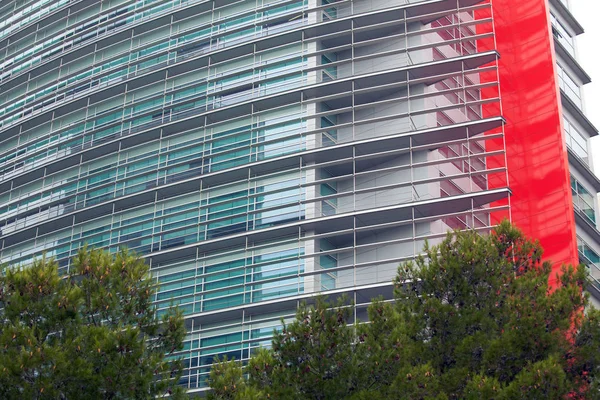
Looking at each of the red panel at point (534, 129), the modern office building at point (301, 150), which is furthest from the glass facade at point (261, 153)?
the red panel at point (534, 129)

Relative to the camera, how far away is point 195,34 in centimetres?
4931

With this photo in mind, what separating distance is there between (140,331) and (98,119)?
29.4 m

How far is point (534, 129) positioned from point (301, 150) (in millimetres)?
10742

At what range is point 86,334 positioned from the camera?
70.5 ft

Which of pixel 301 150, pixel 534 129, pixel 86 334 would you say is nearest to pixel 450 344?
pixel 86 334

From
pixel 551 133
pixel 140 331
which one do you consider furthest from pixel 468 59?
pixel 140 331

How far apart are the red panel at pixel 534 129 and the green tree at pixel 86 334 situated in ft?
68.3

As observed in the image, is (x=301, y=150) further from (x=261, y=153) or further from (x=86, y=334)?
(x=86, y=334)

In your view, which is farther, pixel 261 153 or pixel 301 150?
pixel 261 153

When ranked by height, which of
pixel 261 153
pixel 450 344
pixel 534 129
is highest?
pixel 261 153

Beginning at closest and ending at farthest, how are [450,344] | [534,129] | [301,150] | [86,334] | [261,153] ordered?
[86,334] → [450,344] → [534,129] → [301,150] → [261,153]

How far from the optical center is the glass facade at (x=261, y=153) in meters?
40.8

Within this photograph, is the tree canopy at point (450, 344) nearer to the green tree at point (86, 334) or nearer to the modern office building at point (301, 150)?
the green tree at point (86, 334)

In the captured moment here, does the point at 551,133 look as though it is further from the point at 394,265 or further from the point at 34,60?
the point at 34,60
